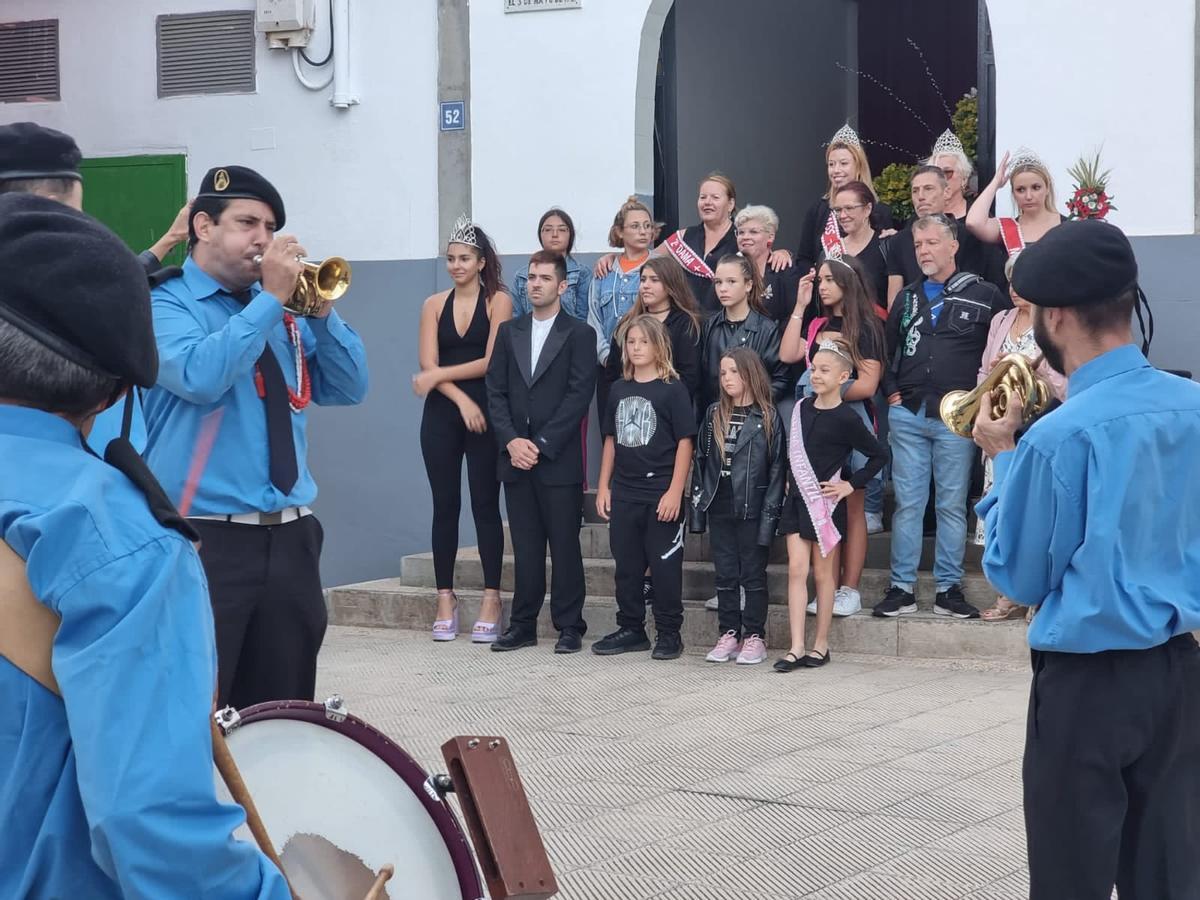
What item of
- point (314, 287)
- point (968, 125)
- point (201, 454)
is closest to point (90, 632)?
point (201, 454)

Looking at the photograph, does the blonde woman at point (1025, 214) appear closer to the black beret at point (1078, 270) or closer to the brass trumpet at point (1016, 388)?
the brass trumpet at point (1016, 388)

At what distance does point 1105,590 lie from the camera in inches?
123

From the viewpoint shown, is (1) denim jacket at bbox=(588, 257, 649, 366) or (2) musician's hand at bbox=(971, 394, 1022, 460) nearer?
(2) musician's hand at bbox=(971, 394, 1022, 460)

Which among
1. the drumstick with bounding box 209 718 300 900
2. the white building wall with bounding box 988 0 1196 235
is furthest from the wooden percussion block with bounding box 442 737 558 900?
the white building wall with bounding box 988 0 1196 235

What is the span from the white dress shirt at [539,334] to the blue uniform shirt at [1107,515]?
5.60 m

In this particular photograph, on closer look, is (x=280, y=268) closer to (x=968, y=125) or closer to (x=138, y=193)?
(x=138, y=193)

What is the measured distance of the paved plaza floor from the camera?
484 centimetres

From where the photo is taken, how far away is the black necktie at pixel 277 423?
4230mm

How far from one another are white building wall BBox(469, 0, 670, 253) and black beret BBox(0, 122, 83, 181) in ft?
22.8

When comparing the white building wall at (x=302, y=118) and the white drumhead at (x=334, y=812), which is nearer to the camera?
the white drumhead at (x=334, y=812)

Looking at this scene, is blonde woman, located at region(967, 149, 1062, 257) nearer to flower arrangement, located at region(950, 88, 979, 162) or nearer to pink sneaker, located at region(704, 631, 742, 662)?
pink sneaker, located at region(704, 631, 742, 662)

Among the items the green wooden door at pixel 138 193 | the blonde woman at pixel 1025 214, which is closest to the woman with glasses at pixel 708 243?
the blonde woman at pixel 1025 214

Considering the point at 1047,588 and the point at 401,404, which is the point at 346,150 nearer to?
the point at 401,404

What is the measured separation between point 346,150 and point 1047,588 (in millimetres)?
8729
